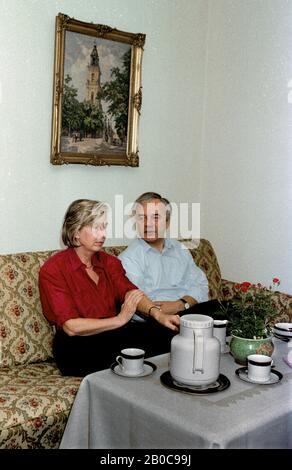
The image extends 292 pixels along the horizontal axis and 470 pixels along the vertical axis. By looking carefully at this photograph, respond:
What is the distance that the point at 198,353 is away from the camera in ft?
5.58

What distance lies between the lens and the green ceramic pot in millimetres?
1984

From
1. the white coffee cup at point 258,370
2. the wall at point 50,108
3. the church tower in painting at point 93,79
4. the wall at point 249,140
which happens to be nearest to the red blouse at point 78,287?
the wall at point 50,108

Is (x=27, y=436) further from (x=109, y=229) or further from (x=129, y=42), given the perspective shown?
(x=129, y=42)

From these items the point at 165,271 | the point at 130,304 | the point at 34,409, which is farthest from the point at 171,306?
the point at 34,409

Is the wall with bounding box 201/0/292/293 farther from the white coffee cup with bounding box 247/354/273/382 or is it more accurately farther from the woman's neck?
the white coffee cup with bounding box 247/354/273/382

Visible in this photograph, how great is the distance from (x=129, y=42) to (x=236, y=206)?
1.29 meters

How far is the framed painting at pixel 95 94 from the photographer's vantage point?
3.13 meters

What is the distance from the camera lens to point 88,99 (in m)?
3.28

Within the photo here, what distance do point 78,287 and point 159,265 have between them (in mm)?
660

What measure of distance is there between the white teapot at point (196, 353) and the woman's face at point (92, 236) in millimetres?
976

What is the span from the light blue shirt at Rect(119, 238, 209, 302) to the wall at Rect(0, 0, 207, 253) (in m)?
0.52

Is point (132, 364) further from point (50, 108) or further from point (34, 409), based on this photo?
point (50, 108)

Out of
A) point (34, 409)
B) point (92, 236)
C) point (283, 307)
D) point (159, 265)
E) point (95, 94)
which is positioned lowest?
point (34, 409)

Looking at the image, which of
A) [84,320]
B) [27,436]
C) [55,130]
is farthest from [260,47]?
[27,436]
